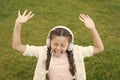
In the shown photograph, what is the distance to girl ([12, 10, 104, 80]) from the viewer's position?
464cm

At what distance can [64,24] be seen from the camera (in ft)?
34.8

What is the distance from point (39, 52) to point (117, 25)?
22.0 ft

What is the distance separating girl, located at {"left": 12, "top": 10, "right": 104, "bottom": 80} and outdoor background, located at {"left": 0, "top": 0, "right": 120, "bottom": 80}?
242cm

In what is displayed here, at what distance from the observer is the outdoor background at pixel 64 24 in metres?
7.43

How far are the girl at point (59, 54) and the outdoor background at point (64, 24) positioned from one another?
7.95 ft

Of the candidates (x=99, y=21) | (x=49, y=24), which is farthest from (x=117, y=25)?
(x=49, y=24)

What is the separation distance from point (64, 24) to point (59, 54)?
19.5ft

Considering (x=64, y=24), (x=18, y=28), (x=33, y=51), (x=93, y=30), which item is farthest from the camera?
(x=64, y=24)

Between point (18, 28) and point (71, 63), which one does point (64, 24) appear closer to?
point (71, 63)

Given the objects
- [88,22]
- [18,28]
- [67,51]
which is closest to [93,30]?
[88,22]

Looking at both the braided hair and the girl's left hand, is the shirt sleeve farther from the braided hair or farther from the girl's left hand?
the girl's left hand

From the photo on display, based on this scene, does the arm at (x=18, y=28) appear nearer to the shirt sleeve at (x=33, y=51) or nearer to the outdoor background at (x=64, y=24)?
the shirt sleeve at (x=33, y=51)

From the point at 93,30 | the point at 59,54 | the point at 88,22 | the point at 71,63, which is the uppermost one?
the point at 88,22

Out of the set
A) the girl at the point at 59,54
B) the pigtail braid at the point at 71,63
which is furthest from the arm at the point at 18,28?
the pigtail braid at the point at 71,63
